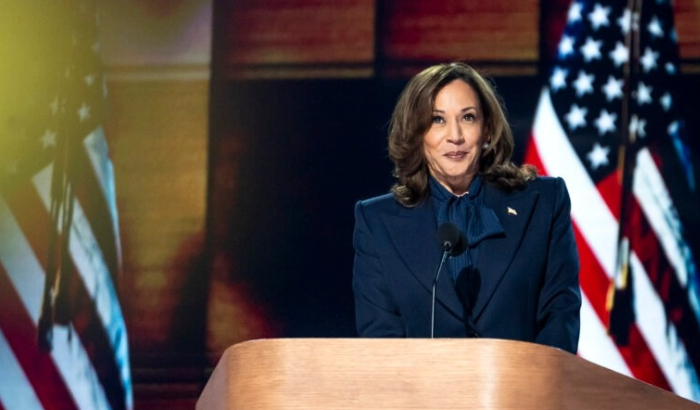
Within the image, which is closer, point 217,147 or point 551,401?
point 551,401

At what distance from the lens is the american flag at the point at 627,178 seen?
4516 millimetres

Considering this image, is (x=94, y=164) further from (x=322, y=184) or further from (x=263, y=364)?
(x=263, y=364)

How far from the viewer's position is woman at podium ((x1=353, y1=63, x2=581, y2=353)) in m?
2.78

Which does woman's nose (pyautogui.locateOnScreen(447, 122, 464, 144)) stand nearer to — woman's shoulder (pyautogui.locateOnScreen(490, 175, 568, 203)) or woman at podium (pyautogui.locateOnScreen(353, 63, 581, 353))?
woman at podium (pyautogui.locateOnScreen(353, 63, 581, 353))

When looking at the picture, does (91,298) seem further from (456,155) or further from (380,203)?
(456,155)

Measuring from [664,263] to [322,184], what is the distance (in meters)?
1.44

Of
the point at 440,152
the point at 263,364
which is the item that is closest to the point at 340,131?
the point at 440,152

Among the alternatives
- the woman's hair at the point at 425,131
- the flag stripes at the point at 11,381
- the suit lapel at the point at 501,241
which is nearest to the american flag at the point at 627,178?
the woman's hair at the point at 425,131

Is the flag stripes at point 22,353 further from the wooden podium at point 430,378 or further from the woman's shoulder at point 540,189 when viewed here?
the wooden podium at point 430,378

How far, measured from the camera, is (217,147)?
4727 mm

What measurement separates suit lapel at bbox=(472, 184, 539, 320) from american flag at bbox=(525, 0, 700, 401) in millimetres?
1736

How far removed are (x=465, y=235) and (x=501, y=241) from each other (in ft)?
0.60

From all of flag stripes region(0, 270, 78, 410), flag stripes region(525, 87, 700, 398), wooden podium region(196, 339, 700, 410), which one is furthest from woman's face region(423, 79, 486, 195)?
flag stripes region(0, 270, 78, 410)

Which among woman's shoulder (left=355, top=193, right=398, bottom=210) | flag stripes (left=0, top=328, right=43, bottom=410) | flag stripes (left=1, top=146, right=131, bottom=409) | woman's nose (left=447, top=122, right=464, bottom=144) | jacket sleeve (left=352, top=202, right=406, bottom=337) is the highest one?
woman's nose (left=447, top=122, right=464, bottom=144)
